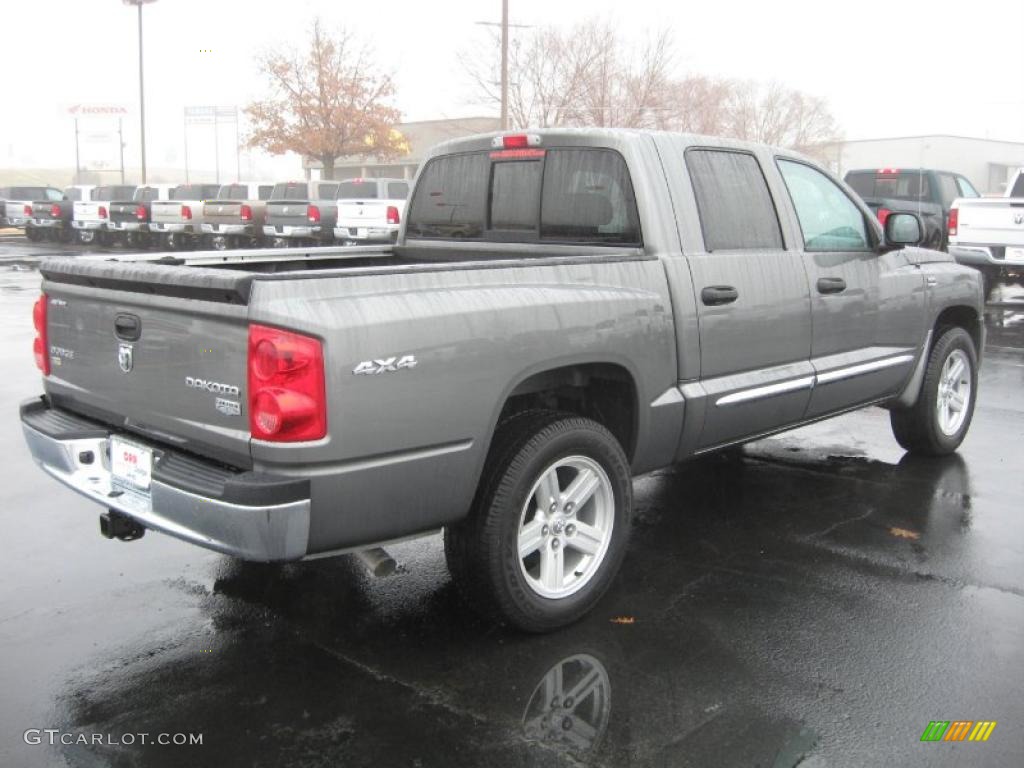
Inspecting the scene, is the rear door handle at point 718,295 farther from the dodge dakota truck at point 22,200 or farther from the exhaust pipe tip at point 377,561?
the dodge dakota truck at point 22,200

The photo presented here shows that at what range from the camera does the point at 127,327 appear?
338 cm

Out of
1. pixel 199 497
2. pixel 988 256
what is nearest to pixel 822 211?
pixel 199 497

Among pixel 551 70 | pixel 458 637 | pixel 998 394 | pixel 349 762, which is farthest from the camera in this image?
pixel 551 70

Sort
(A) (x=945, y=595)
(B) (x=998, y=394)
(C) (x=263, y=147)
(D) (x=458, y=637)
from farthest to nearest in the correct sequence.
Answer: (C) (x=263, y=147) < (B) (x=998, y=394) < (A) (x=945, y=595) < (D) (x=458, y=637)

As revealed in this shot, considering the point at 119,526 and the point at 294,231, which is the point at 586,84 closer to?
the point at 294,231

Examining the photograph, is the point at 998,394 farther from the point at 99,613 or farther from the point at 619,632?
the point at 99,613

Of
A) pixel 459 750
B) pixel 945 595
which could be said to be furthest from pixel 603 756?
pixel 945 595

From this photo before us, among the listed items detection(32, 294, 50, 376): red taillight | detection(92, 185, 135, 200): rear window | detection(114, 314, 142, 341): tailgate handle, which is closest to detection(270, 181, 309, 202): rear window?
detection(92, 185, 135, 200): rear window

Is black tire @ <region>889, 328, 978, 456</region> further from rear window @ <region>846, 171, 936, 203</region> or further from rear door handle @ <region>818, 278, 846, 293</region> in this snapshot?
rear window @ <region>846, 171, 936, 203</region>

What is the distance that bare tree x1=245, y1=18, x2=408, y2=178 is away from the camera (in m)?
39.0

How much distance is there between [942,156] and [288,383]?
69.5m

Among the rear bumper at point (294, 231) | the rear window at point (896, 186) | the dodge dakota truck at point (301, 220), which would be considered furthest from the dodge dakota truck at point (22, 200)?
the rear window at point (896, 186)

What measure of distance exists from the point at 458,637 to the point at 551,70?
118 feet

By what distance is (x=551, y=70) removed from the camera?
122ft
